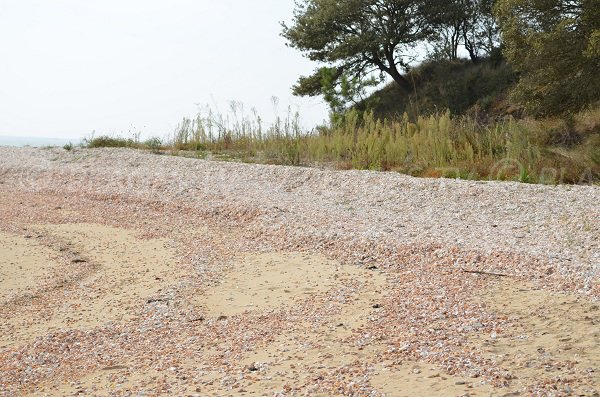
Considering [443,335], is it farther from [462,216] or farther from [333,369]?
[462,216]

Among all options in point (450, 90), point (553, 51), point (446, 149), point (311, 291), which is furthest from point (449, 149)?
point (450, 90)

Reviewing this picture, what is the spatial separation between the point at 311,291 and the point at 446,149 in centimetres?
587

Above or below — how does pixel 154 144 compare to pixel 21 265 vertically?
above

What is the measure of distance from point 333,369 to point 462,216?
3.94m

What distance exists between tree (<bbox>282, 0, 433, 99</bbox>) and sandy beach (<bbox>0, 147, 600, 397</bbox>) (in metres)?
11.9

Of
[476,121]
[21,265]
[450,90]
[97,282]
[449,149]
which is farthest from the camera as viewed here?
[450,90]

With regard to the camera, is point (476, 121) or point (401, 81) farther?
point (401, 81)

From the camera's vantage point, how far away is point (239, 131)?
14.7m

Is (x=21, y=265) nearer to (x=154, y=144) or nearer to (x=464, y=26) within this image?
(x=154, y=144)

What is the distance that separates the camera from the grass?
31.7 feet

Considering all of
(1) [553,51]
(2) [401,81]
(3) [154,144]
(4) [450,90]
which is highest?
(2) [401,81]

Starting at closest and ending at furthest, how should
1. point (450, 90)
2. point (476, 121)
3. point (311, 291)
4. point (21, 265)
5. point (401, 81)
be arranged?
point (311, 291)
point (21, 265)
point (476, 121)
point (450, 90)
point (401, 81)

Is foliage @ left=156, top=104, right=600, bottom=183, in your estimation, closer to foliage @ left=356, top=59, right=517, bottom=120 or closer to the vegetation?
the vegetation

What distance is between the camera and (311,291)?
508 cm
